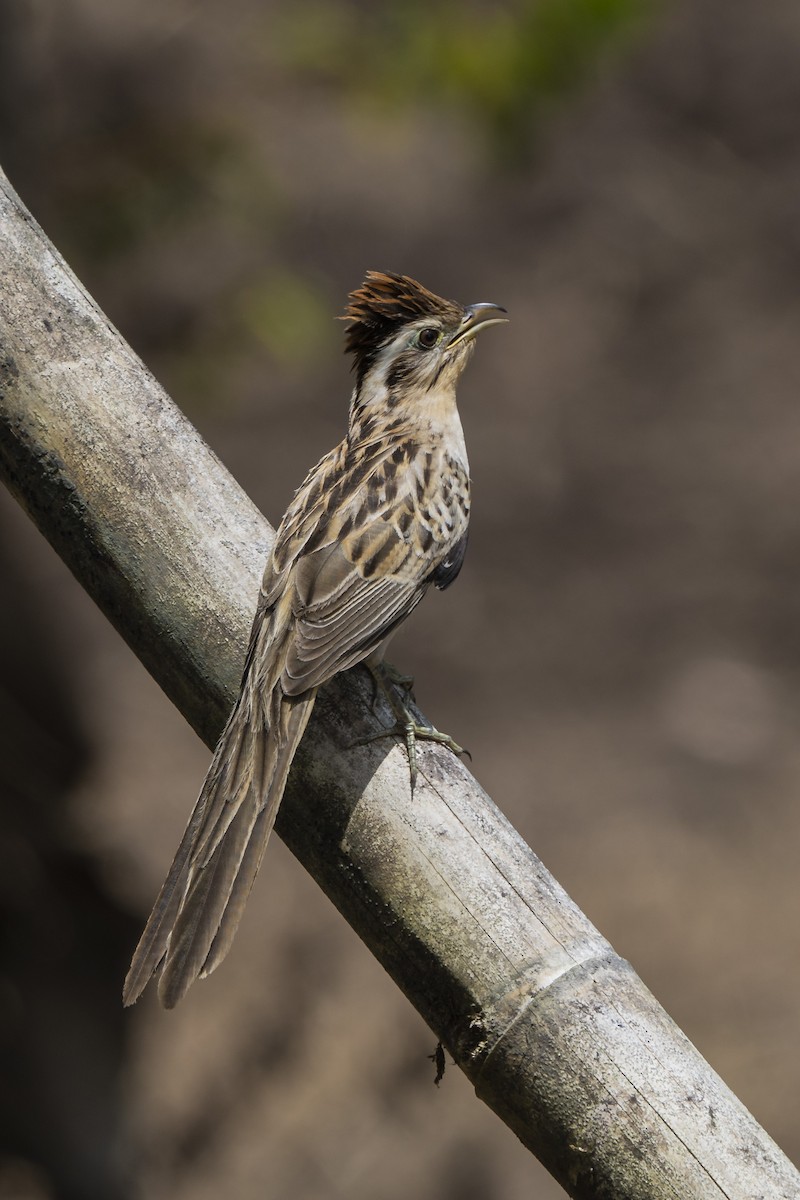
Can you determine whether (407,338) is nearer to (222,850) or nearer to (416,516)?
(416,516)

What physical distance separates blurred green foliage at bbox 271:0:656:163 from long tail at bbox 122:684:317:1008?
4060 millimetres

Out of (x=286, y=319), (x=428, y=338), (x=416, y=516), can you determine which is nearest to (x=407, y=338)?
(x=428, y=338)

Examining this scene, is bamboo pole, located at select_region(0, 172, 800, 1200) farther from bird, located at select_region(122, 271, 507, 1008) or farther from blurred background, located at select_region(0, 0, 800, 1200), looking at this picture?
blurred background, located at select_region(0, 0, 800, 1200)

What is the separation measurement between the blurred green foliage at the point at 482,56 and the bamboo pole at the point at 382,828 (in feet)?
11.5

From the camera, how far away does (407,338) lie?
402 centimetres

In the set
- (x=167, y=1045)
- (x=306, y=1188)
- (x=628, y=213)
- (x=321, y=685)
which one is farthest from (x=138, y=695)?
(x=321, y=685)

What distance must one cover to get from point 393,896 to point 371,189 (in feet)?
37.7

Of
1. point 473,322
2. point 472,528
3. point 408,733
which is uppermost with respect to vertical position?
point 472,528

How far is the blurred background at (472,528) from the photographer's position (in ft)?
20.1

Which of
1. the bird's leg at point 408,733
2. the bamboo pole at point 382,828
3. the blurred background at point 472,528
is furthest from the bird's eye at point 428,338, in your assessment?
the blurred background at point 472,528

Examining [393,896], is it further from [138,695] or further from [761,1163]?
[138,695]

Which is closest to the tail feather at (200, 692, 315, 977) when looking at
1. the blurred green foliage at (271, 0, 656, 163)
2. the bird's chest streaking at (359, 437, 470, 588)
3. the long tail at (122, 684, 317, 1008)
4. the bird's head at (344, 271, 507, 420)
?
the long tail at (122, 684, 317, 1008)

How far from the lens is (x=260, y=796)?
273cm

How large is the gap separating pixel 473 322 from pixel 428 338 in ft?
0.55
